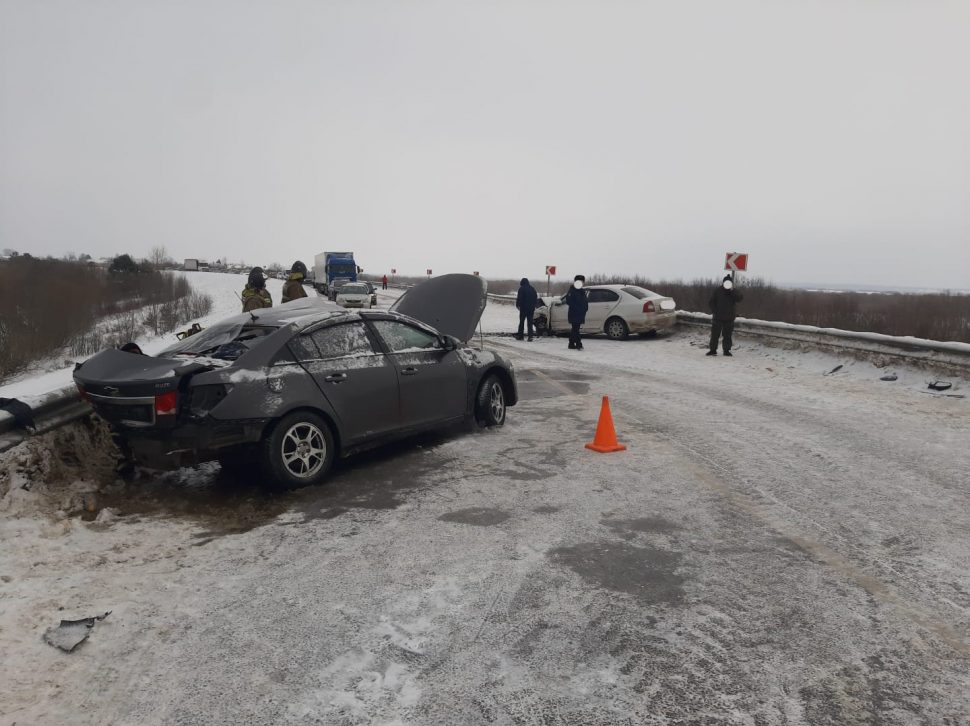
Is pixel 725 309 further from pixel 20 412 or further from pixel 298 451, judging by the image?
pixel 20 412

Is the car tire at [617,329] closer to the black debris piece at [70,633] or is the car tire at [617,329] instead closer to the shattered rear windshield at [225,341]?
the shattered rear windshield at [225,341]

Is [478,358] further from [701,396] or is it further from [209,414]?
[701,396]

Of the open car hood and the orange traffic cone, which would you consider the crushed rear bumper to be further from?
the open car hood

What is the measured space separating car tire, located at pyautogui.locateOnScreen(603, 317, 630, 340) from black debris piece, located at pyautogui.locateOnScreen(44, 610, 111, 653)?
1781 centimetres

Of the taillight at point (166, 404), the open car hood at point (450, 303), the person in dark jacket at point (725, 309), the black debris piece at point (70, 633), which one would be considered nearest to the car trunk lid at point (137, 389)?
the taillight at point (166, 404)

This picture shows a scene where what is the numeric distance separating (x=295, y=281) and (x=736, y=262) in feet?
42.1

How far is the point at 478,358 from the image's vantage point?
798 cm

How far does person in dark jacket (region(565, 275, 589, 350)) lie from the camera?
59.3 ft

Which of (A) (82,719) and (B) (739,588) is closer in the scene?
(A) (82,719)

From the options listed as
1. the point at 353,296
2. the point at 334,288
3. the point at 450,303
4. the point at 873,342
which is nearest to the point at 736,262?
the point at 873,342

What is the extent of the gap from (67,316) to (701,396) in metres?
35.5

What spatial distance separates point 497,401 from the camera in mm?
8242

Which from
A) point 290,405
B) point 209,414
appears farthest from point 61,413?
point 290,405

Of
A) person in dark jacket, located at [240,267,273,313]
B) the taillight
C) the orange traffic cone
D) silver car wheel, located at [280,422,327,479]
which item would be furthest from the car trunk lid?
person in dark jacket, located at [240,267,273,313]
